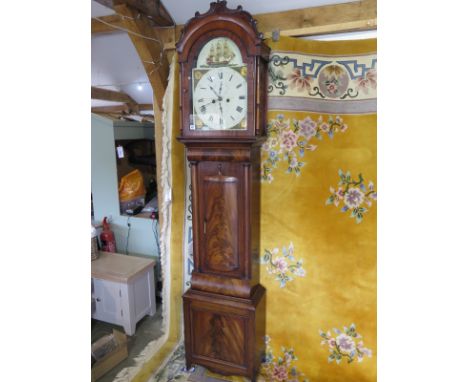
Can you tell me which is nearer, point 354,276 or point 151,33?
point 354,276

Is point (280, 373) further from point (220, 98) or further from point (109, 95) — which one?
point (109, 95)

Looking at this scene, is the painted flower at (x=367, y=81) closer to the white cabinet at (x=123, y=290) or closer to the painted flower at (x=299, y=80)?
the painted flower at (x=299, y=80)

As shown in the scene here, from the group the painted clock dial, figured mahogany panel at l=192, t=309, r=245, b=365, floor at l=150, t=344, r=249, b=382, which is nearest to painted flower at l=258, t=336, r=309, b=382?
floor at l=150, t=344, r=249, b=382

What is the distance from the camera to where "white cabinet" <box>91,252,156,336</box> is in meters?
1.97

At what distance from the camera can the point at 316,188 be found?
1.42 meters

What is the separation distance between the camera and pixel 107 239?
236 cm

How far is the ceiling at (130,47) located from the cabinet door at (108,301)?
55.7 inches

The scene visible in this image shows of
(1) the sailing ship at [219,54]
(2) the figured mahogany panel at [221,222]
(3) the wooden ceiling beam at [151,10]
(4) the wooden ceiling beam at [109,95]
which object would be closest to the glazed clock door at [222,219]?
(2) the figured mahogany panel at [221,222]

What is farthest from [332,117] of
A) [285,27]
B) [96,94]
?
[96,94]

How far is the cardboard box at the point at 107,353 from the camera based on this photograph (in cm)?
Result: 159

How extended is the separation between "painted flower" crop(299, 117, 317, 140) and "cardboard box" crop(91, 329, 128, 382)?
1.51 m

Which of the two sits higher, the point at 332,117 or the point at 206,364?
the point at 332,117
